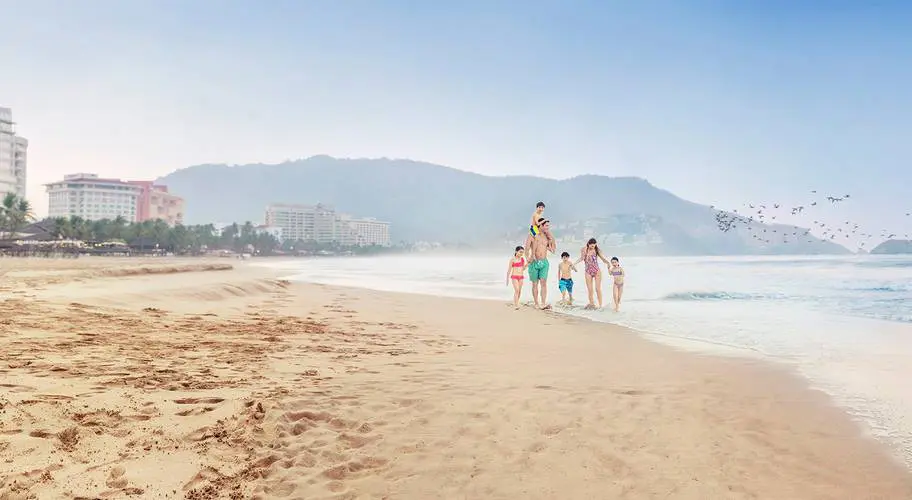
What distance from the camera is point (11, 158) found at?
11756 cm

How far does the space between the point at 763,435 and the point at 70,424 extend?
5.32 meters

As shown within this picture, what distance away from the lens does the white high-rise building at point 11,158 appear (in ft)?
368

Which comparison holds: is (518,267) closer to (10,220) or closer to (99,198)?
(10,220)

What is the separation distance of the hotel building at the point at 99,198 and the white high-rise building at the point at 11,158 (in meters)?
33.0

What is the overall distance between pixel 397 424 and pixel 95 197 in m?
187

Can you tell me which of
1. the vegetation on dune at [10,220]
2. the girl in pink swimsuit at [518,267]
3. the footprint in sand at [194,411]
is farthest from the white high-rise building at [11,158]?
the footprint in sand at [194,411]

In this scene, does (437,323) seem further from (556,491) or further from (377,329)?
(556,491)

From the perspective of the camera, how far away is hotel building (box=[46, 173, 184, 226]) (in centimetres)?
15738

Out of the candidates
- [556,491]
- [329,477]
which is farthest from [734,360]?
[329,477]

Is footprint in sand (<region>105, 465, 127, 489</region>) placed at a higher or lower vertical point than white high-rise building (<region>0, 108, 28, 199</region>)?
lower

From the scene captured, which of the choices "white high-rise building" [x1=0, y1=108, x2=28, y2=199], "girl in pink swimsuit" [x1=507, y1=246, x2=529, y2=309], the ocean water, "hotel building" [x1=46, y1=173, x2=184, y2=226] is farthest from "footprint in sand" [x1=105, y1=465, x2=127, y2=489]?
"hotel building" [x1=46, y1=173, x2=184, y2=226]

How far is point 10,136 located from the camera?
117750 mm

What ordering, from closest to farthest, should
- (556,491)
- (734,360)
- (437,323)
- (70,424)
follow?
(556,491)
(70,424)
(734,360)
(437,323)

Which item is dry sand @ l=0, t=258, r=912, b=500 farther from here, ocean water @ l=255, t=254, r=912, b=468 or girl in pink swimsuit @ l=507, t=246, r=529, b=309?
girl in pink swimsuit @ l=507, t=246, r=529, b=309
